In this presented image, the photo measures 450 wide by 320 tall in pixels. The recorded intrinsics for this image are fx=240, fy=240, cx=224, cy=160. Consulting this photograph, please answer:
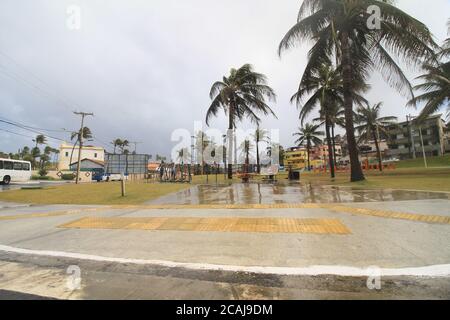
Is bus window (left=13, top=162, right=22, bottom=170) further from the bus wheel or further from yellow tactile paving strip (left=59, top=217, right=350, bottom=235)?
yellow tactile paving strip (left=59, top=217, right=350, bottom=235)

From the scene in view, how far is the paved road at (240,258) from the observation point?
9.00 feet

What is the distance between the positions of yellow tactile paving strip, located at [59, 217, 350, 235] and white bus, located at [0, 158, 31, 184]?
27287 mm

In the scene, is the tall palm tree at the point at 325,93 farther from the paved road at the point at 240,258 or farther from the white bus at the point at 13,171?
the white bus at the point at 13,171

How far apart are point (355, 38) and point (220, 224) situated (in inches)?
630

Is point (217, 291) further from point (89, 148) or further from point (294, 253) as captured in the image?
point (89, 148)

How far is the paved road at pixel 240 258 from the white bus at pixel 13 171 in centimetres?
2649

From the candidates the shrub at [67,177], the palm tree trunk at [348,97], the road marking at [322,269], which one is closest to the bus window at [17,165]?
the shrub at [67,177]

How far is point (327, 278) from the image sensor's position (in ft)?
9.44

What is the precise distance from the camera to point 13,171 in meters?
27.1

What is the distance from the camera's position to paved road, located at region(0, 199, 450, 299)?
2742mm

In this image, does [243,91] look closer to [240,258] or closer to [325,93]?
[325,93]

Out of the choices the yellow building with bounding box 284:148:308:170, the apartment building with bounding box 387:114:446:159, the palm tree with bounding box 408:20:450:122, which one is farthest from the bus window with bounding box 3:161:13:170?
the yellow building with bounding box 284:148:308:170
